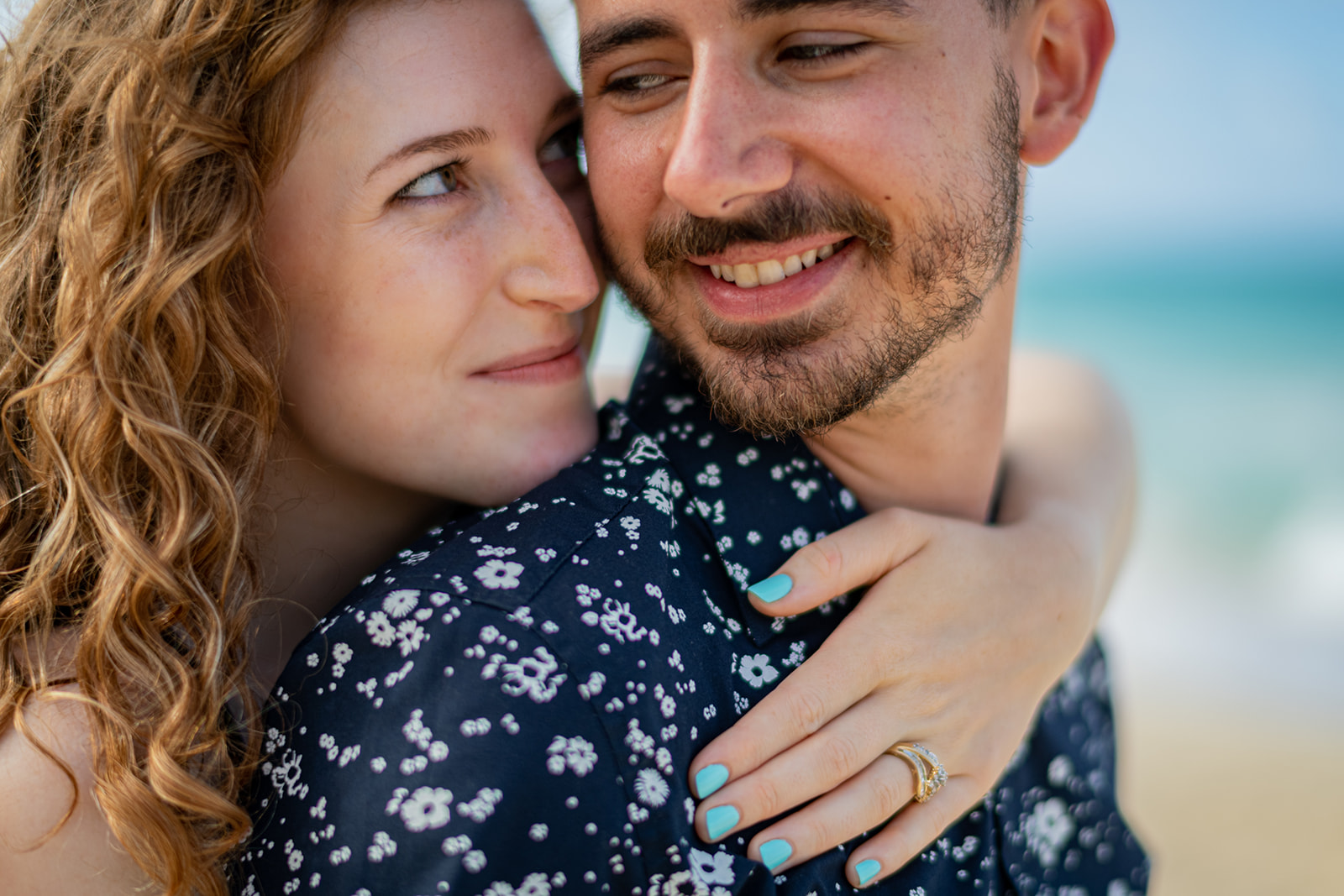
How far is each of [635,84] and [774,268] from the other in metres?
0.38

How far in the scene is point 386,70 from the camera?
5.15 ft

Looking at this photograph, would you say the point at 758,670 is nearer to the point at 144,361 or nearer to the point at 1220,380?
the point at 144,361

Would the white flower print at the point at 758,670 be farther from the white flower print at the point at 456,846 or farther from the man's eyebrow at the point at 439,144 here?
the man's eyebrow at the point at 439,144

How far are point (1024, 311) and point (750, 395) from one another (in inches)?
604

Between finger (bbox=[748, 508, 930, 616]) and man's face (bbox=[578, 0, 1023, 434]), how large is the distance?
0.64 ft

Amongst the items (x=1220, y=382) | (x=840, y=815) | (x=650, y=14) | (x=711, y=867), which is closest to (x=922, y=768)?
(x=840, y=815)

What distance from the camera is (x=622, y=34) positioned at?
64.6 inches

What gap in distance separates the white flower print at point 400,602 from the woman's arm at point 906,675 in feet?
1.40

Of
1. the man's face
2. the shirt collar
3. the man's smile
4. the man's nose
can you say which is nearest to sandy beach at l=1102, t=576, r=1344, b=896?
the shirt collar

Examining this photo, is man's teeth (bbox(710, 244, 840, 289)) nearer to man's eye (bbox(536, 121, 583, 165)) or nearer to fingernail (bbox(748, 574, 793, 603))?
man's eye (bbox(536, 121, 583, 165))

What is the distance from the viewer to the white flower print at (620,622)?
134cm

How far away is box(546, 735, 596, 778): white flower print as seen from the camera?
125cm

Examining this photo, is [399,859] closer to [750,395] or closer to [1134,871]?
[750,395]

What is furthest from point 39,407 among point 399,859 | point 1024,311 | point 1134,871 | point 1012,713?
point 1024,311
